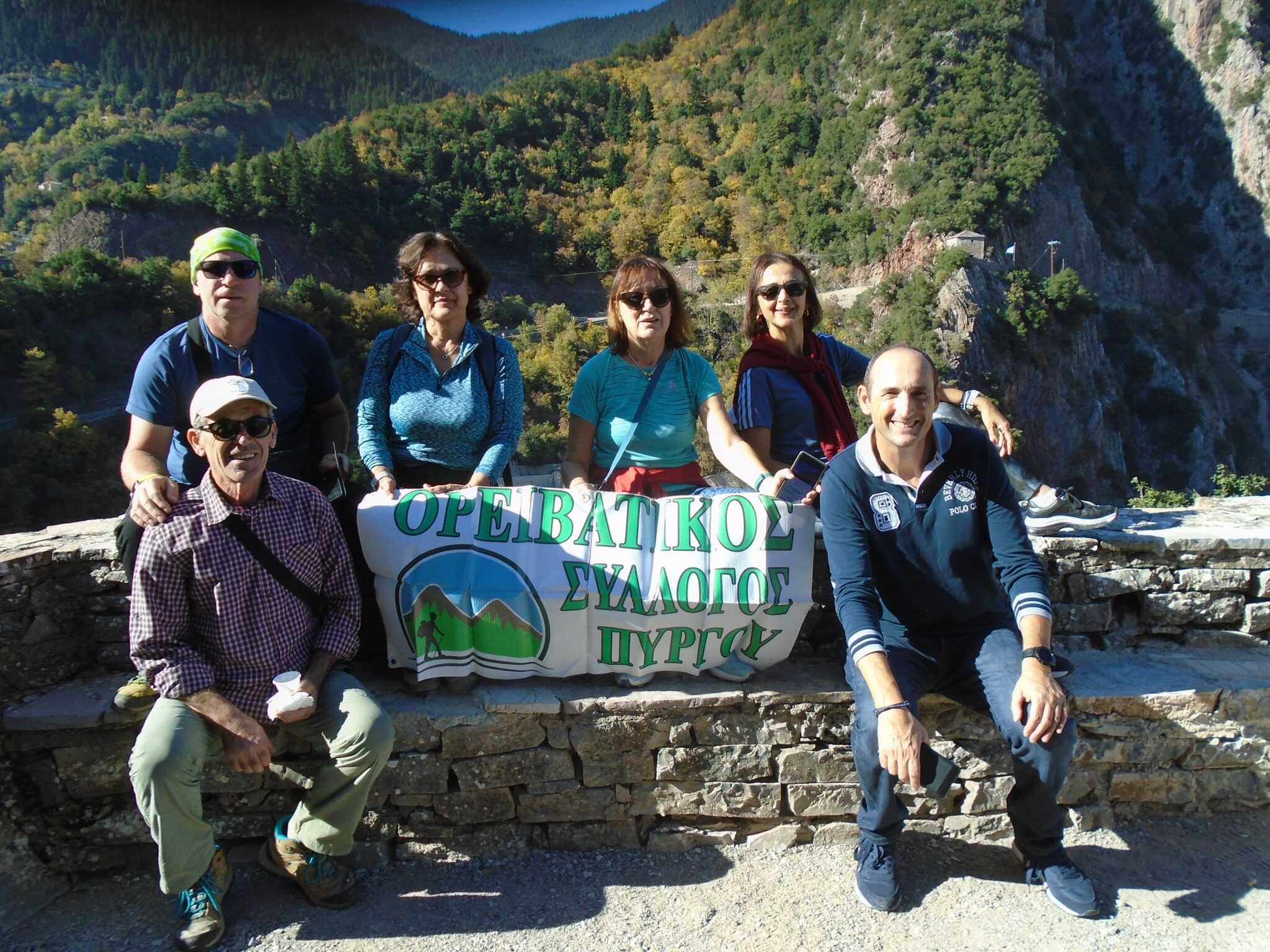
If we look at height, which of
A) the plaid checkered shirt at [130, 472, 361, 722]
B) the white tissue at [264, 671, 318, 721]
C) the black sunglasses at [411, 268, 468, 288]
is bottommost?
the white tissue at [264, 671, 318, 721]

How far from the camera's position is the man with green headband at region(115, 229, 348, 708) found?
2420 millimetres

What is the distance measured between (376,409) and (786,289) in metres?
1.63

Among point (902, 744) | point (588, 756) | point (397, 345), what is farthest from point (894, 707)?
point (397, 345)

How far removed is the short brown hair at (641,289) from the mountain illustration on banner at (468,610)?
1.01m

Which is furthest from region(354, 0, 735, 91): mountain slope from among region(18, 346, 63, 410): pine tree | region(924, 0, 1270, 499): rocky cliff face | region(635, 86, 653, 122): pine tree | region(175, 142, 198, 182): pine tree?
region(18, 346, 63, 410): pine tree

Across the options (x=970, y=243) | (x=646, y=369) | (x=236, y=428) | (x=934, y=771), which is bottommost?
(x=934, y=771)

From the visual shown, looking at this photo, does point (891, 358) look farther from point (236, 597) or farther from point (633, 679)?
point (236, 597)

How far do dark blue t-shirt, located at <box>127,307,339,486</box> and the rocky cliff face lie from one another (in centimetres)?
4135

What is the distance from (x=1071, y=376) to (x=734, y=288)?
20.5 m

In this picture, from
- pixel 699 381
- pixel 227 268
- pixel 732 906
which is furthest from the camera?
pixel 699 381

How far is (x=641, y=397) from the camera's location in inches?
117

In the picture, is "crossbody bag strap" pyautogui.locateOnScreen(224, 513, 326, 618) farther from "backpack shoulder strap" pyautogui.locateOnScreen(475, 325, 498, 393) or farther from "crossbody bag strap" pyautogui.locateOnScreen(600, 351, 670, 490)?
"crossbody bag strap" pyautogui.locateOnScreen(600, 351, 670, 490)

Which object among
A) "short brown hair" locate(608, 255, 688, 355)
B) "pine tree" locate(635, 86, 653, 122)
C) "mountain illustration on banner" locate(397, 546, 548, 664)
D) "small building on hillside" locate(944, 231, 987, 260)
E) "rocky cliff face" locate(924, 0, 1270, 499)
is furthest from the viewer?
"pine tree" locate(635, 86, 653, 122)

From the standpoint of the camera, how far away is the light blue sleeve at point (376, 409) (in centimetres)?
286
